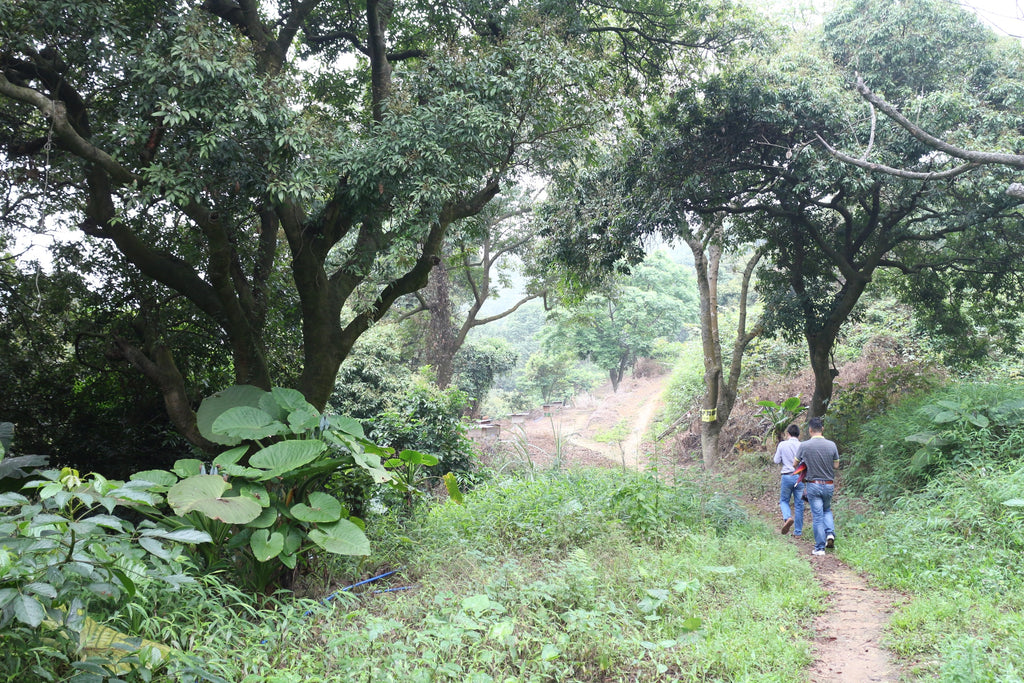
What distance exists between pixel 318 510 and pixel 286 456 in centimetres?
43

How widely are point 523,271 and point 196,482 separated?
50.2 ft

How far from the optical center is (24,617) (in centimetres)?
233

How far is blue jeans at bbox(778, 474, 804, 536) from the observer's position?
7637 millimetres

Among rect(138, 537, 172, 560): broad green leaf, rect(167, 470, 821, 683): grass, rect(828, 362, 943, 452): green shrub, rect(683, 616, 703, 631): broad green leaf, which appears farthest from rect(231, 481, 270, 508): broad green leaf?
rect(828, 362, 943, 452): green shrub

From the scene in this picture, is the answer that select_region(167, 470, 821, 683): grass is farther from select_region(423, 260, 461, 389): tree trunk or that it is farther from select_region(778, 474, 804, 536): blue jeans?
select_region(423, 260, 461, 389): tree trunk

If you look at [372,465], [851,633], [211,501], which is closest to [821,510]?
[851,633]

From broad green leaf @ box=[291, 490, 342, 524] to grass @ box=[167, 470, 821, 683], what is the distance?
56 cm

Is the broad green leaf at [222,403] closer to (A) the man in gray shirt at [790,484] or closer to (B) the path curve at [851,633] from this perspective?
(B) the path curve at [851,633]

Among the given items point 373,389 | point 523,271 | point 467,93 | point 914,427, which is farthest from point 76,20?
point 523,271

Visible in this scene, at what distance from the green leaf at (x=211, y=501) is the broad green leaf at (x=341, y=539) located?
0.46 meters

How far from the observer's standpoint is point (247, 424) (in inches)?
185

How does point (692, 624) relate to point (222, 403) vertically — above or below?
below

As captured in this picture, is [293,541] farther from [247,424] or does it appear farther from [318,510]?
[247,424]

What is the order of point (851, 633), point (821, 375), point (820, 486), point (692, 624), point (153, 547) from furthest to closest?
point (821, 375), point (820, 486), point (851, 633), point (692, 624), point (153, 547)
